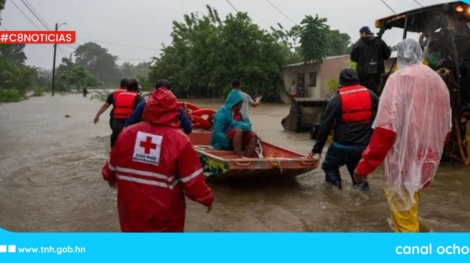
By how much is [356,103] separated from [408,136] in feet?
5.24

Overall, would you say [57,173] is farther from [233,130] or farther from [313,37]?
[313,37]

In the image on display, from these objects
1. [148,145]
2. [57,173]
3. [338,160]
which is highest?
[148,145]

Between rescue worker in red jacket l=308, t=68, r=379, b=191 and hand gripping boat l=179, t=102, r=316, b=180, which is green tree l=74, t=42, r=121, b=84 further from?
rescue worker in red jacket l=308, t=68, r=379, b=191

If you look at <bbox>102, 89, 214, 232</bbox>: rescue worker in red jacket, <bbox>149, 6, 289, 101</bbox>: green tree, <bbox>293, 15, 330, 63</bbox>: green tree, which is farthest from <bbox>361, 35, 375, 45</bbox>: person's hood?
<bbox>149, 6, 289, 101</bbox>: green tree

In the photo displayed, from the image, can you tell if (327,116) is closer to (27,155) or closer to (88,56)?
(27,155)

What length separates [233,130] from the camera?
6051mm

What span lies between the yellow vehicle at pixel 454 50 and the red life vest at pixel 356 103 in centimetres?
195

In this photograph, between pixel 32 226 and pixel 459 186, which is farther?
→ pixel 459 186

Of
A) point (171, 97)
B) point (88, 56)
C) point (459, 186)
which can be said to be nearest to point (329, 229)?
point (171, 97)

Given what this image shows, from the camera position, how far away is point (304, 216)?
458 centimetres

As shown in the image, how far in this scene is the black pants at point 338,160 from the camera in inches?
199

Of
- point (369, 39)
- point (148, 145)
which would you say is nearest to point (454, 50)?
point (369, 39)

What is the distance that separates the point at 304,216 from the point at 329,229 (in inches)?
16.6

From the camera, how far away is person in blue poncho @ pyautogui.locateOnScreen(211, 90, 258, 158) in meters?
6.00
